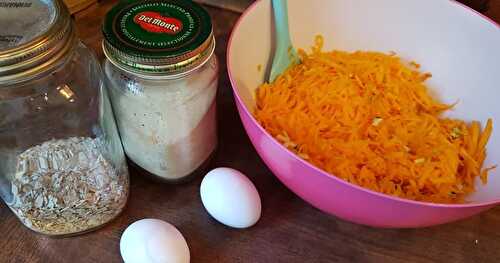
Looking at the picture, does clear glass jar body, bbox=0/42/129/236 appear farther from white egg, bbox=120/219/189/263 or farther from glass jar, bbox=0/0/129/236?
white egg, bbox=120/219/189/263

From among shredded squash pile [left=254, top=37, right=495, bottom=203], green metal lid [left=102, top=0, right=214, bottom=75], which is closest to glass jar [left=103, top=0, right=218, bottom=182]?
green metal lid [left=102, top=0, right=214, bottom=75]

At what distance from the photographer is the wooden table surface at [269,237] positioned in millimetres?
791

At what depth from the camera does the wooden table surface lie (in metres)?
0.79

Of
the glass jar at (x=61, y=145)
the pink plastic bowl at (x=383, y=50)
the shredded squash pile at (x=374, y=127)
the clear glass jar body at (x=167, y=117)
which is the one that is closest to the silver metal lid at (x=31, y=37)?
the glass jar at (x=61, y=145)

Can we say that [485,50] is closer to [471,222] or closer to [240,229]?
[471,222]

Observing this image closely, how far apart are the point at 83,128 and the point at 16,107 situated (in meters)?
0.12

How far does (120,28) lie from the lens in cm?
74

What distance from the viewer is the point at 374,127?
2.92 ft

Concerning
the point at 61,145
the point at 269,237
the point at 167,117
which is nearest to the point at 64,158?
the point at 61,145

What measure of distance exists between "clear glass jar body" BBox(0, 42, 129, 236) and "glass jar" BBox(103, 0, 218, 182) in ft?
0.14

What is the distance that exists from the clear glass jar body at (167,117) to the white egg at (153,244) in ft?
0.47

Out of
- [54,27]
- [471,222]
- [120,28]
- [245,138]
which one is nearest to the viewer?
[54,27]

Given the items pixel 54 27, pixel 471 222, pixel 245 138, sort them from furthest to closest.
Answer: pixel 245 138
pixel 471 222
pixel 54 27

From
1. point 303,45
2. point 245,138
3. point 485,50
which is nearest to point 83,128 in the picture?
point 245,138
